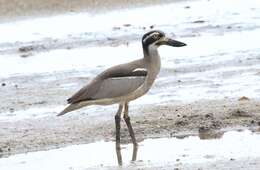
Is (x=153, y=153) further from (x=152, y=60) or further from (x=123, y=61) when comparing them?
(x=123, y=61)

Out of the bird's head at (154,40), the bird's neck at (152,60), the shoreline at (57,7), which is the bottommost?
the shoreline at (57,7)

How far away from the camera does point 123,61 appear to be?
18.1 metres

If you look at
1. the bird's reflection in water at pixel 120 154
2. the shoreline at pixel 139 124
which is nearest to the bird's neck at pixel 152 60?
the shoreline at pixel 139 124

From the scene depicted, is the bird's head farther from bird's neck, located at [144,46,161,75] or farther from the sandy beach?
the sandy beach

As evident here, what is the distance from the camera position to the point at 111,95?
12.7 m

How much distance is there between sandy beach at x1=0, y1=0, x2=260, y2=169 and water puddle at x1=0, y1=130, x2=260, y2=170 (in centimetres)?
11

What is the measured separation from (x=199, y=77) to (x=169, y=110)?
2.23 metres

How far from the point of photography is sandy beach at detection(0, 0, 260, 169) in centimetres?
1318

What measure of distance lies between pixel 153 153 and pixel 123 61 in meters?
6.13

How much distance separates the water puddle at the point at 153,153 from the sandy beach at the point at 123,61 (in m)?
0.11

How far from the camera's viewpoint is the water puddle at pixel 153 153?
11609 millimetres

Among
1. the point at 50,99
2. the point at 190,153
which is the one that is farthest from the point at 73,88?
the point at 190,153

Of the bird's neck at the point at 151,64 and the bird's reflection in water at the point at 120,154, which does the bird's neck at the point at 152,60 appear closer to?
the bird's neck at the point at 151,64

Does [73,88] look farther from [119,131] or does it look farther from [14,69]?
[119,131]
